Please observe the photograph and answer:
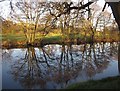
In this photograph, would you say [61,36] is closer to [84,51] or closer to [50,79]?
[84,51]

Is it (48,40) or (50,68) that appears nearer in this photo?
(50,68)

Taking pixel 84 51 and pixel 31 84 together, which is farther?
pixel 84 51

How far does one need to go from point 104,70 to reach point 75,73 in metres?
2.13

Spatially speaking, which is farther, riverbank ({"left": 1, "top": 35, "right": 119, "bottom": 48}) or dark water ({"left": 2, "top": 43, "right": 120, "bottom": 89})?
riverbank ({"left": 1, "top": 35, "right": 119, "bottom": 48})

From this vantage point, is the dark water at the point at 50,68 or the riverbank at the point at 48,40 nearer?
the dark water at the point at 50,68

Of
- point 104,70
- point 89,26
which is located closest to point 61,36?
point 89,26

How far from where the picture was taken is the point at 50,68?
18.0 m

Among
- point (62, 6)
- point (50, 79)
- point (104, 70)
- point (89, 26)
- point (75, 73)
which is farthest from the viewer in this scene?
point (89, 26)

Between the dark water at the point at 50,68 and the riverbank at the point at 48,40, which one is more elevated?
the riverbank at the point at 48,40

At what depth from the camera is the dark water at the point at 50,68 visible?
13.5 metres

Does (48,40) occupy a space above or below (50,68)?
above

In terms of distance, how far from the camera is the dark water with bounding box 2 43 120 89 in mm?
13461

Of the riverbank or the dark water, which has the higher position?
the riverbank

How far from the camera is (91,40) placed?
31750mm
